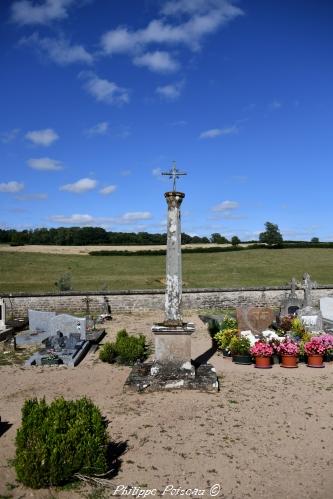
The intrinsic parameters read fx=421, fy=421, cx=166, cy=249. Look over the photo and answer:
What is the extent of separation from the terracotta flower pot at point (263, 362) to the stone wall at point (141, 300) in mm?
12733

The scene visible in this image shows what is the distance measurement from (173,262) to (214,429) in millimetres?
4556

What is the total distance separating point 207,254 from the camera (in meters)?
51.8

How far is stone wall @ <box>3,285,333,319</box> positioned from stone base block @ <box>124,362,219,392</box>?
13.8 m

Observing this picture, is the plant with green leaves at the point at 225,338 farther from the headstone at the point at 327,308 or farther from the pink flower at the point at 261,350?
the headstone at the point at 327,308

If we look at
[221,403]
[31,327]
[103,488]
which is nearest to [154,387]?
[221,403]

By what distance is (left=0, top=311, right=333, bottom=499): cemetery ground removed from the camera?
21.4 feet

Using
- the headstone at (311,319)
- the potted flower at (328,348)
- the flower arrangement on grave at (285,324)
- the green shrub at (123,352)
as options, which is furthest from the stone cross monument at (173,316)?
the headstone at (311,319)

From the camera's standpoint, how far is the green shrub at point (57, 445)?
239 inches

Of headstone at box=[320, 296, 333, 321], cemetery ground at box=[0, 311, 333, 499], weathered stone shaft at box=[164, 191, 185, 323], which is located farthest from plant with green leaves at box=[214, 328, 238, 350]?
headstone at box=[320, 296, 333, 321]

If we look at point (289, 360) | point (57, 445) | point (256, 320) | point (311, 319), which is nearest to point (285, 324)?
point (311, 319)

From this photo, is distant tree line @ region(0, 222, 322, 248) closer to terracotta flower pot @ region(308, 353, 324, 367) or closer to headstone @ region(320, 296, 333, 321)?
headstone @ region(320, 296, 333, 321)

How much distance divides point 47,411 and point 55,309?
18993 mm

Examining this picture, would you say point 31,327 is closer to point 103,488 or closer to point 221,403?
point 221,403

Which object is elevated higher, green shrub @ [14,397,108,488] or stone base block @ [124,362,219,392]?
green shrub @ [14,397,108,488]
